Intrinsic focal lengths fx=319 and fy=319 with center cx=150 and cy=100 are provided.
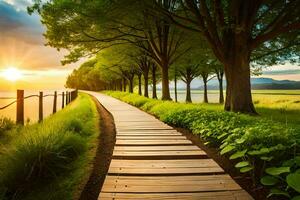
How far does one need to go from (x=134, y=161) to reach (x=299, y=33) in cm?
1463

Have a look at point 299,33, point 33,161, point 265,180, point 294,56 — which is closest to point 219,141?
point 265,180

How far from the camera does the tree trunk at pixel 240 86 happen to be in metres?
14.2

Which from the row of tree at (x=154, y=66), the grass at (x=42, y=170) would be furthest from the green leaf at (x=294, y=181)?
the row of tree at (x=154, y=66)

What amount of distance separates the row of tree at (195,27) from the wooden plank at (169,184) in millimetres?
8830

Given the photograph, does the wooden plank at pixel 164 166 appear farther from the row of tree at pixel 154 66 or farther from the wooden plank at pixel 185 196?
the row of tree at pixel 154 66

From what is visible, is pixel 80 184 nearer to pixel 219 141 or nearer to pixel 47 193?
pixel 47 193

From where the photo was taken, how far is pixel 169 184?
4.85 metres

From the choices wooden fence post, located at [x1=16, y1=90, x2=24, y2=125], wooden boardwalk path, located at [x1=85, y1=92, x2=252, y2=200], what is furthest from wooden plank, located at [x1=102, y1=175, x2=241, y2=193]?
wooden fence post, located at [x1=16, y1=90, x2=24, y2=125]

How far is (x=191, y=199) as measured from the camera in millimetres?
4270

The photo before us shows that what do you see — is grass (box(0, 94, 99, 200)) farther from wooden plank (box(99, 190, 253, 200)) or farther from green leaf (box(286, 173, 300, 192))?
green leaf (box(286, 173, 300, 192))

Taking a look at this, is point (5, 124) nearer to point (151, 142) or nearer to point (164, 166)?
point (151, 142)

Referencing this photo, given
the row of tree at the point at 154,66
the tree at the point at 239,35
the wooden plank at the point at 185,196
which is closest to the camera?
the wooden plank at the point at 185,196

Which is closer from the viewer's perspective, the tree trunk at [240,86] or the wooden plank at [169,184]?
the wooden plank at [169,184]

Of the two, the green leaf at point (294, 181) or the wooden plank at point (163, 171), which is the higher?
the green leaf at point (294, 181)
